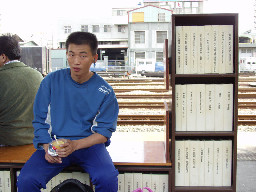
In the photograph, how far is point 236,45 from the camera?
2814 millimetres

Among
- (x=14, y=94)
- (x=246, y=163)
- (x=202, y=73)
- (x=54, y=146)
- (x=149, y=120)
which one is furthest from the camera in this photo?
(x=149, y=120)

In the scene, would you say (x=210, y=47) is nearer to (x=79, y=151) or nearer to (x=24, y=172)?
(x=79, y=151)

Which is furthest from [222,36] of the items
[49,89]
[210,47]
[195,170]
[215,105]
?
[49,89]

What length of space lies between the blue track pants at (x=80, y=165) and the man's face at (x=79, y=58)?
72cm

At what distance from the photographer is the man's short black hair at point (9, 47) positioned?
3295mm

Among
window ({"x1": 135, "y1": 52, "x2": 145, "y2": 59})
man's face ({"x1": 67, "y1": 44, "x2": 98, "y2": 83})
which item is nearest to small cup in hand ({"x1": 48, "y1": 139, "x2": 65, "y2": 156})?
man's face ({"x1": 67, "y1": 44, "x2": 98, "y2": 83})

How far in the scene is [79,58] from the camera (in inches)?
106

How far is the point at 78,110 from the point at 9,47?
129cm

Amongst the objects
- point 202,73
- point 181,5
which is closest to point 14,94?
point 202,73

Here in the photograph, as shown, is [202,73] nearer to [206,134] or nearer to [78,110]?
[206,134]

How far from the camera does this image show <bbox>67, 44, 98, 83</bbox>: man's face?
8.82 ft

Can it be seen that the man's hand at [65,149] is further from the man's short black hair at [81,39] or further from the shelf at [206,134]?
the shelf at [206,134]

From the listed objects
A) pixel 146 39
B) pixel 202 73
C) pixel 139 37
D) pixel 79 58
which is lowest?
pixel 202 73

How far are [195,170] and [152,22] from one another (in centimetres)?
3526
